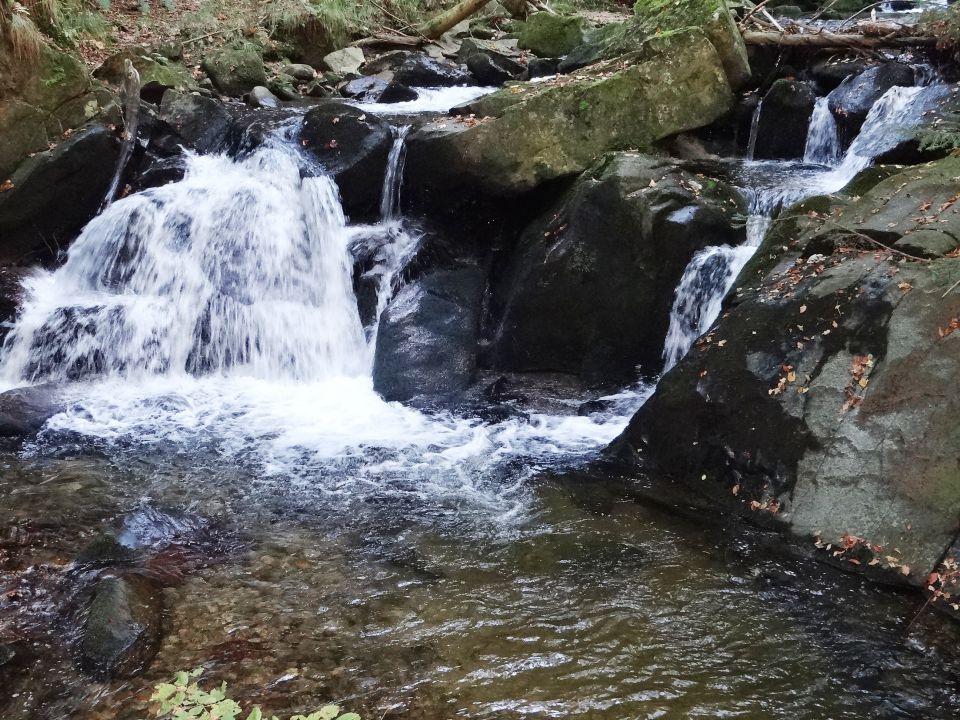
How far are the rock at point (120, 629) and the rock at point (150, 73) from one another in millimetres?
8874

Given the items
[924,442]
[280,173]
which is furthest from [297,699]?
[280,173]

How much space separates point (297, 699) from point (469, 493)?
2461 millimetres

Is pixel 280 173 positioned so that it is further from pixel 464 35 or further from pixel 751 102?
pixel 464 35

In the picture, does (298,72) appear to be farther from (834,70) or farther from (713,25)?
(834,70)

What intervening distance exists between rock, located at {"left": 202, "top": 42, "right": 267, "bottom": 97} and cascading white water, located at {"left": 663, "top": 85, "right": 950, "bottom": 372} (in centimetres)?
928

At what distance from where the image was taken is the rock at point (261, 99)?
39.6 ft

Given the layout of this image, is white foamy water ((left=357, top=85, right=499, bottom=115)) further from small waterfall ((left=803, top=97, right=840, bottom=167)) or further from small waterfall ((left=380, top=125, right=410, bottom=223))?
small waterfall ((left=803, top=97, right=840, bottom=167))

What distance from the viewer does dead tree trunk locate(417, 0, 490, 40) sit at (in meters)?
13.9

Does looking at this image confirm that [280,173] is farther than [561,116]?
Yes

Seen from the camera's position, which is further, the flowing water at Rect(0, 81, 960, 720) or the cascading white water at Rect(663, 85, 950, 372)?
the cascading white water at Rect(663, 85, 950, 372)

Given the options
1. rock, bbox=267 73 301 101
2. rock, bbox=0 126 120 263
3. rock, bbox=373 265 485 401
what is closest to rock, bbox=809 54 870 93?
rock, bbox=373 265 485 401

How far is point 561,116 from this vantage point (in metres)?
8.41

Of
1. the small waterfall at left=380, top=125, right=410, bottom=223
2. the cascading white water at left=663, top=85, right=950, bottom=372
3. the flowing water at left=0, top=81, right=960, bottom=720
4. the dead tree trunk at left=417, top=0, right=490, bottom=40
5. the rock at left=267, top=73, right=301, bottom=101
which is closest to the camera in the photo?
the flowing water at left=0, top=81, right=960, bottom=720

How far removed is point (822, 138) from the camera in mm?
8938
